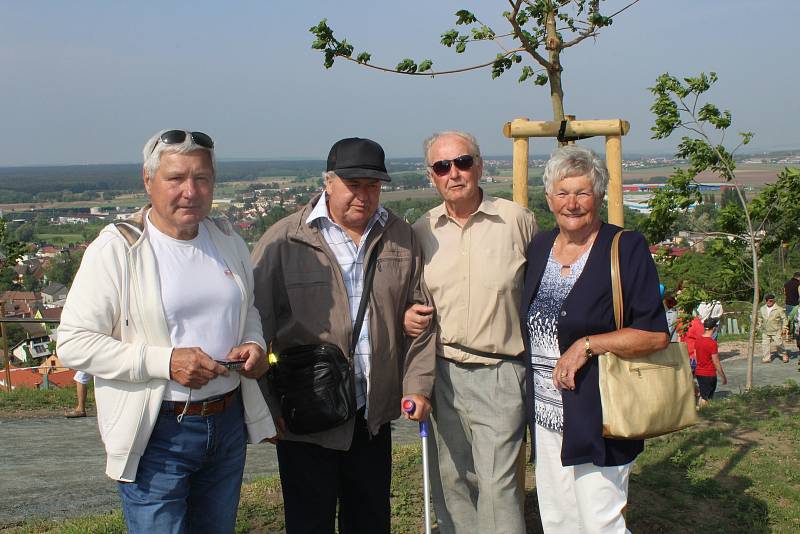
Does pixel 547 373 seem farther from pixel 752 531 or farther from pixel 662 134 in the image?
pixel 662 134

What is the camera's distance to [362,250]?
3236 mm

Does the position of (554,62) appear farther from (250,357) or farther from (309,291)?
(250,357)

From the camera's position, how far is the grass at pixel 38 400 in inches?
327

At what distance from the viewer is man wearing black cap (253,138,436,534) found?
3146 millimetres

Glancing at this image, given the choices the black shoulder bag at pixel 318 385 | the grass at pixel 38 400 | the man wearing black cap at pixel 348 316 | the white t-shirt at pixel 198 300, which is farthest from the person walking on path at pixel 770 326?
the white t-shirt at pixel 198 300

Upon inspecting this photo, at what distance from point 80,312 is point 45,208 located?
89234 mm

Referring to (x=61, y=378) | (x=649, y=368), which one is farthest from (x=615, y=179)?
(x=61, y=378)

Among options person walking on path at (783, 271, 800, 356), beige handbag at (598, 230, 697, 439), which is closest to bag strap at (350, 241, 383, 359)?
beige handbag at (598, 230, 697, 439)

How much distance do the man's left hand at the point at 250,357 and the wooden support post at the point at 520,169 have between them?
69.8 inches

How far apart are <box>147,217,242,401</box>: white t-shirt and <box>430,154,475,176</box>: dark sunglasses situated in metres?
1.13

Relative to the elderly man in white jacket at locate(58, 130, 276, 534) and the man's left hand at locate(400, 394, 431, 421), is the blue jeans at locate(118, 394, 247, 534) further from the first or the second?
the man's left hand at locate(400, 394, 431, 421)

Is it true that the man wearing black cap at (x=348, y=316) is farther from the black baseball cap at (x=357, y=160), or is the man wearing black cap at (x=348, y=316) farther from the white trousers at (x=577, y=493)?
the white trousers at (x=577, y=493)

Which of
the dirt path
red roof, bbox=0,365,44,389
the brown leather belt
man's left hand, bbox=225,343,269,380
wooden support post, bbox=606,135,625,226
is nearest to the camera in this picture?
the brown leather belt

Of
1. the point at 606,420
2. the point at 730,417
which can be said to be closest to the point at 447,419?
the point at 606,420
